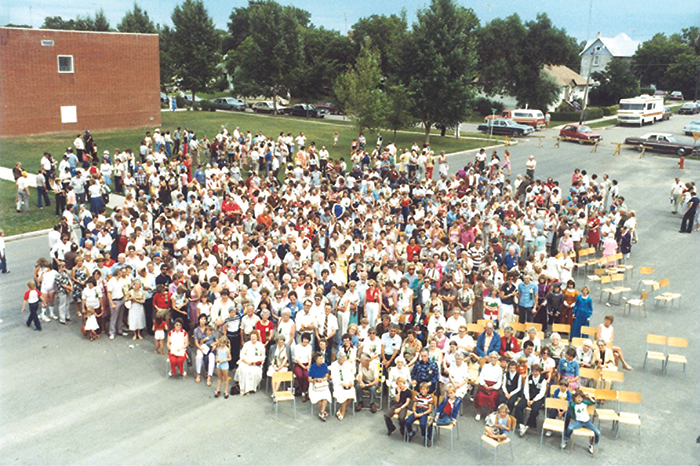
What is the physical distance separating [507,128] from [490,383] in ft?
132

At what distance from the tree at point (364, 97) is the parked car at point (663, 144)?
1826cm

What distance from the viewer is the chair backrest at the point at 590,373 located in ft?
36.9

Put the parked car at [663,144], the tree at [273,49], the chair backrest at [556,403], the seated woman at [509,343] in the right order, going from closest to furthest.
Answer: the chair backrest at [556,403] → the seated woman at [509,343] → the parked car at [663,144] → the tree at [273,49]

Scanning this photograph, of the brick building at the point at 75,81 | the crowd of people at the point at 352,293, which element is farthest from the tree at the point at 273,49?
the crowd of people at the point at 352,293

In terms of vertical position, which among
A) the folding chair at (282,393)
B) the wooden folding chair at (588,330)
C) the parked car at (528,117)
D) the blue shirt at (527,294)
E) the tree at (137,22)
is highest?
the tree at (137,22)

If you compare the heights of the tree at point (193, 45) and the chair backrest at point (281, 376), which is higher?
the tree at point (193, 45)

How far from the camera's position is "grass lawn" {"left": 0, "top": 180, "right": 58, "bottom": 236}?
850 inches

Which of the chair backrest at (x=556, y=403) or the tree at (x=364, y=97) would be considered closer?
the chair backrest at (x=556, y=403)

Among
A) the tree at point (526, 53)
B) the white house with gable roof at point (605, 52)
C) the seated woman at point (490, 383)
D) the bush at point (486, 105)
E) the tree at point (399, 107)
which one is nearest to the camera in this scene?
the seated woman at point (490, 383)

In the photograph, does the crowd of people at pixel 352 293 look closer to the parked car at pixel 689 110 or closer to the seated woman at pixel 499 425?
the seated woman at pixel 499 425

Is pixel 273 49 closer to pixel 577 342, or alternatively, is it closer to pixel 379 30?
pixel 379 30

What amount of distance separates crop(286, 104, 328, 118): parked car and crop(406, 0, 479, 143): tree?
728 inches

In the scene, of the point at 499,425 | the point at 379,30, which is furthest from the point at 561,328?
the point at 379,30

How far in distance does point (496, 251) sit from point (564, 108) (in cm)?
5643
